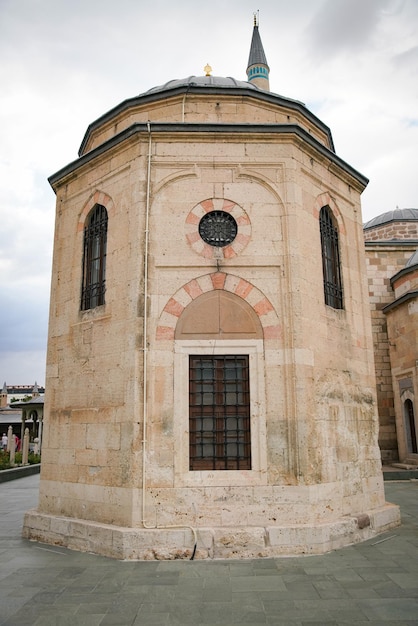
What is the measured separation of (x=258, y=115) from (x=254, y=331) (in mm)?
3737

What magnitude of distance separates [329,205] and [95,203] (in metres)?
3.95

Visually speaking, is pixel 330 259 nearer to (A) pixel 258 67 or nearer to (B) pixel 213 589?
(B) pixel 213 589

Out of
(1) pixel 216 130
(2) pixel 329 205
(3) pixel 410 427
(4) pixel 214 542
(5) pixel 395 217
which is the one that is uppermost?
(5) pixel 395 217

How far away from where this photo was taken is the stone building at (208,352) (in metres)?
6.49

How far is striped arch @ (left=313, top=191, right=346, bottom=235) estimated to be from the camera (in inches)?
315

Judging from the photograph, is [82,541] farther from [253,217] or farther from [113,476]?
[253,217]

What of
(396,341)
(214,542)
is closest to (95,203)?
(214,542)

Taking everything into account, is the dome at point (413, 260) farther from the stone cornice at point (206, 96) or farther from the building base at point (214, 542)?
the building base at point (214, 542)

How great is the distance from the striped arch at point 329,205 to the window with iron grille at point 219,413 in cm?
284

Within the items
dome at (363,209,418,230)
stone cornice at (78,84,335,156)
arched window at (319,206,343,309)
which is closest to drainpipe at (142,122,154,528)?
stone cornice at (78,84,335,156)

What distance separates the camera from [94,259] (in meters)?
8.18

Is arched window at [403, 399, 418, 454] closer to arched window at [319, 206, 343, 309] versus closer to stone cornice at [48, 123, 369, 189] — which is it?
Answer: arched window at [319, 206, 343, 309]

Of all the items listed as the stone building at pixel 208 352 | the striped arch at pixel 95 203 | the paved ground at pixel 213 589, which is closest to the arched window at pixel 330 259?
A: the stone building at pixel 208 352

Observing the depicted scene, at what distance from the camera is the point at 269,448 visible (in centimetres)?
667
